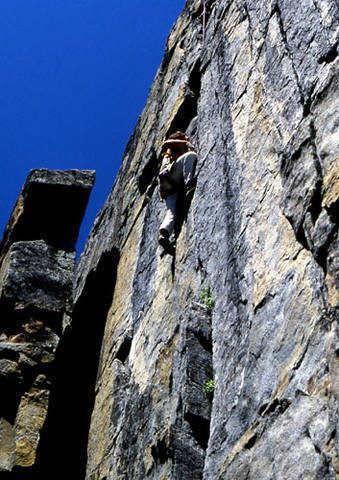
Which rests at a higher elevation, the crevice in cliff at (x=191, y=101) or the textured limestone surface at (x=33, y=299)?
the crevice in cliff at (x=191, y=101)

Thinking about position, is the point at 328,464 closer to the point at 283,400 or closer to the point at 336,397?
the point at 336,397

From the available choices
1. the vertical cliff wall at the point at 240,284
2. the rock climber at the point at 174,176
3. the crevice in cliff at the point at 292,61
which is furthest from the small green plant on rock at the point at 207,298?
the crevice in cliff at the point at 292,61

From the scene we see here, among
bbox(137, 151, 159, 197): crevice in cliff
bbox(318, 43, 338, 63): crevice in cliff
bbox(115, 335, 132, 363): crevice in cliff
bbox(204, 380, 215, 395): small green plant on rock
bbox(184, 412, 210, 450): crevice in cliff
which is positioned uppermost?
bbox(137, 151, 159, 197): crevice in cliff

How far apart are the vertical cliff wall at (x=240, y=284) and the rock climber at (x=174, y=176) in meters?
0.14

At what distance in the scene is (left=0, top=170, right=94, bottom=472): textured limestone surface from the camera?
8.62 meters

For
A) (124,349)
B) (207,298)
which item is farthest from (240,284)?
(124,349)

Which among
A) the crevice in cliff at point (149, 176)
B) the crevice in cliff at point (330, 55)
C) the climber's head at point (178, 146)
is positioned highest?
the crevice in cliff at point (149, 176)

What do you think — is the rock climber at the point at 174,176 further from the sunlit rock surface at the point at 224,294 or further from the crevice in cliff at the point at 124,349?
the crevice in cliff at the point at 124,349

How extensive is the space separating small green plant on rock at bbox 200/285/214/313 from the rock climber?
1.40 m

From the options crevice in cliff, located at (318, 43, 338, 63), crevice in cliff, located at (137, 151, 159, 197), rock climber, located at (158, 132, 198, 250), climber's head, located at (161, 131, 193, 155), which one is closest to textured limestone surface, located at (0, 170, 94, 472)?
crevice in cliff, located at (137, 151, 159, 197)

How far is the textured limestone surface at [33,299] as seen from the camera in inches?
340

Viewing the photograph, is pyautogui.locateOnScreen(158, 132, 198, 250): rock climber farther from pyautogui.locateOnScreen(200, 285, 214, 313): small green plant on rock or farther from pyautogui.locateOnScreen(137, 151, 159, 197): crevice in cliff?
pyautogui.locateOnScreen(200, 285, 214, 313): small green plant on rock

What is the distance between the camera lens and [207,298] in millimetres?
5855

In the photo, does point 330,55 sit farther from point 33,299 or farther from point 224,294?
point 33,299
